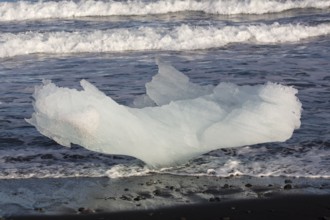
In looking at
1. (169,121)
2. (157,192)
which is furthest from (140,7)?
(157,192)

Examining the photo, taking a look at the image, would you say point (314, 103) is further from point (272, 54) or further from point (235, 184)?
point (272, 54)

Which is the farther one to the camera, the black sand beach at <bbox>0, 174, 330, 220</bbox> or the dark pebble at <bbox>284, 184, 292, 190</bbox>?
the dark pebble at <bbox>284, 184, 292, 190</bbox>

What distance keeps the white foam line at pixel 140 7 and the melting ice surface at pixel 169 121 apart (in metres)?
18.8

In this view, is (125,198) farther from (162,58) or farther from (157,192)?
(162,58)

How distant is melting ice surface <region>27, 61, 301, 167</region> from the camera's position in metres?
6.81

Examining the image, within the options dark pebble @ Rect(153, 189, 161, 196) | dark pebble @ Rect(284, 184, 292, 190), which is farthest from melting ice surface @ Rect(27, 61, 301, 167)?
dark pebble @ Rect(153, 189, 161, 196)

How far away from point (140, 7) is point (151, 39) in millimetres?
9078

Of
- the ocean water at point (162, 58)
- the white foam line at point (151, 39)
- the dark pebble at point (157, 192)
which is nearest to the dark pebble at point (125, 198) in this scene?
the dark pebble at point (157, 192)

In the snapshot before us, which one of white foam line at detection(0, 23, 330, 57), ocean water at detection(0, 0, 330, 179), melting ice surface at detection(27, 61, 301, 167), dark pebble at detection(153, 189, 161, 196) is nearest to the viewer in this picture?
dark pebble at detection(153, 189, 161, 196)

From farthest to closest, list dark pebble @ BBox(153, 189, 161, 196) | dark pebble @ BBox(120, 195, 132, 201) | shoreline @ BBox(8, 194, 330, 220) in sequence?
dark pebble @ BBox(153, 189, 161, 196) → dark pebble @ BBox(120, 195, 132, 201) → shoreline @ BBox(8, 194, 330, 220)

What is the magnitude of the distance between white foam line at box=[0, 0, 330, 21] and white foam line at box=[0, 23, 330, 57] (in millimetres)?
6579

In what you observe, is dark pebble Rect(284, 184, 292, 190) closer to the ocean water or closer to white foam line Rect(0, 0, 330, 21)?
the ocean water

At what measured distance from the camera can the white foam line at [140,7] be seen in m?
25.9

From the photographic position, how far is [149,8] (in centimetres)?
2698
